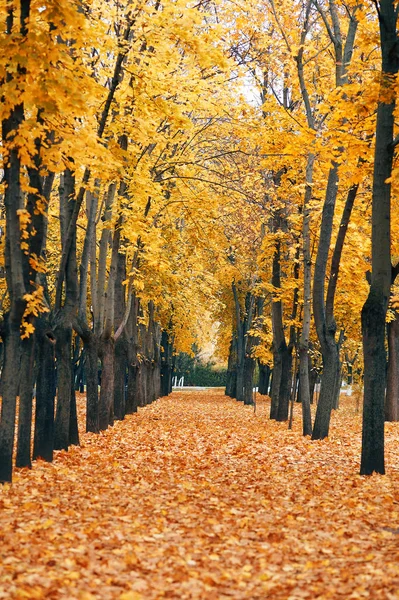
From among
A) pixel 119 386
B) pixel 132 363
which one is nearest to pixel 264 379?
pixel 132 363

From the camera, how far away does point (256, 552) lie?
22.7 feet

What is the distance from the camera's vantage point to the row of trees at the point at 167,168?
9.84 meters

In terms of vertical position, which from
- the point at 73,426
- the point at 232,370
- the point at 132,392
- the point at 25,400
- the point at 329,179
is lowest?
the point at 73,426

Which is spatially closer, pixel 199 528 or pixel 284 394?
pixel 199 528

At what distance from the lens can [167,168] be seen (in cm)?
2109

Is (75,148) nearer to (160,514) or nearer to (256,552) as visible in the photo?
(160,514)

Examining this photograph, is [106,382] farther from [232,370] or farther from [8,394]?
[232,370]

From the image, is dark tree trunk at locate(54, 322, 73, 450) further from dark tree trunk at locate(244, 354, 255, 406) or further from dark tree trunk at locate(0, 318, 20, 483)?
dark tree trunk at locate(244, 354, 255, 406)

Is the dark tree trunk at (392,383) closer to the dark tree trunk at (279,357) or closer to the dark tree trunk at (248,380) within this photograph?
the dark tree trunk at (279,357)

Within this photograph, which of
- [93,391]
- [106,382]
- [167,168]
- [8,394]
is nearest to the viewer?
[8,394]

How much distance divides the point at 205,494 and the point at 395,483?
2.94 m

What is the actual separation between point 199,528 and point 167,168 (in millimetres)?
14648

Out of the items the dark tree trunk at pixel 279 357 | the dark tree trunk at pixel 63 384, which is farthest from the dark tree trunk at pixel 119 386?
the dark tree trunk at pixel 63 384

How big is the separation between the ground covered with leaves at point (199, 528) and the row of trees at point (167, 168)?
1330 mm
